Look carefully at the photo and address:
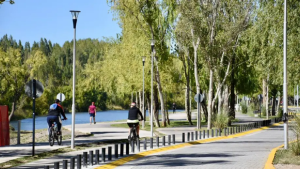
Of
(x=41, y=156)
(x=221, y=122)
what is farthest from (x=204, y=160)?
(x=221, y=122)

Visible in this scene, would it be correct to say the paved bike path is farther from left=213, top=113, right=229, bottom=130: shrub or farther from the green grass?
left=213, top=113, right=229, bottom=130: shrub

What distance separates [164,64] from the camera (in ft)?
138

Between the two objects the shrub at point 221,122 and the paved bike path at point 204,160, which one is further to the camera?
the shrub at point 221,122

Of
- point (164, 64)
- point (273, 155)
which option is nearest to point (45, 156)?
point (273, 155)

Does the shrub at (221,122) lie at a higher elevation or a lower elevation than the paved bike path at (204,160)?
higher

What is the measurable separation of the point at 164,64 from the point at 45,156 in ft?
81.7

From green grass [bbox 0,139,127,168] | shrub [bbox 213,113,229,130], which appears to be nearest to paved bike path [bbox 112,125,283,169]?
green grass [bbox 0,139,127,168]

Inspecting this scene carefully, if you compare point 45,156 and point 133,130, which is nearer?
point 45,156

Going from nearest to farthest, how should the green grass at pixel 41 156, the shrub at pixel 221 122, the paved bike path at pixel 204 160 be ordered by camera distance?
the paved bike path at pixel 204 160
the green grass at pixel 41 156
the shrub at pixel 221 122

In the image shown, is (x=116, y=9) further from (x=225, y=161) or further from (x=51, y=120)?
(x=225, y=161)

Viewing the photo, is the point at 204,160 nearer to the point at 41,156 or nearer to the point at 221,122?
the point at 41,156

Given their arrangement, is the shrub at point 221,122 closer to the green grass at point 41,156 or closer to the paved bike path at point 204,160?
the green grass at point 41,156

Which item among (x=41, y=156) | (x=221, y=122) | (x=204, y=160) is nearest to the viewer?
(x=204, y=160)

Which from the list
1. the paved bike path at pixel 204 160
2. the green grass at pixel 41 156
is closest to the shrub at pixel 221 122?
the green grass at pixel 41 156
